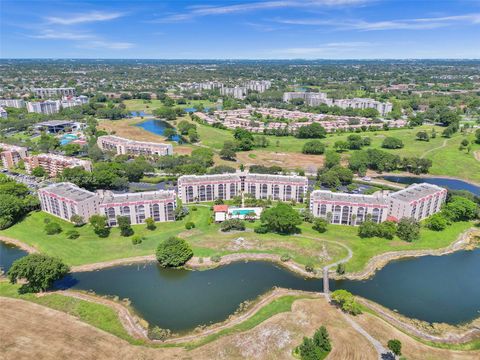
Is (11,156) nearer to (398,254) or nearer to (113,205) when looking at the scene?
(113,205)

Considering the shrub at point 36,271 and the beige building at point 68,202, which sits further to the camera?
the beige building at point 68,202

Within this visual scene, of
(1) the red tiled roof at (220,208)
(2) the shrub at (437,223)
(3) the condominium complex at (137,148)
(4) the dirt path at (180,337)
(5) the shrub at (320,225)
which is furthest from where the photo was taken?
(3) the condominium complex at (137,148)

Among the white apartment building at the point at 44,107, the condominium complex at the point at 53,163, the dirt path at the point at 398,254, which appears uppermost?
the white apartment building at the point at 44,107

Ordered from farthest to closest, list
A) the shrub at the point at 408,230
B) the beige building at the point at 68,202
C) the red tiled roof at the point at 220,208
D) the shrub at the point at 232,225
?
the red tiled roof at the point at 220,208 < the beige building at the point at 68,202 < the shrub at the point at 232,225 < the shrub at the point at 408,230

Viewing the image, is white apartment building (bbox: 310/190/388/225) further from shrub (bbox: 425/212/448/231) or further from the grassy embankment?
shrub (bbox: 425/212/448/231)

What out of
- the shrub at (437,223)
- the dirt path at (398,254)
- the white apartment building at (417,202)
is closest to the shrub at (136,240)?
the dirt path at (398,254)

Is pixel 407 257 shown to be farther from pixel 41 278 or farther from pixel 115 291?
pixel 41 278

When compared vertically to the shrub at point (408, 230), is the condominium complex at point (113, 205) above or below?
above

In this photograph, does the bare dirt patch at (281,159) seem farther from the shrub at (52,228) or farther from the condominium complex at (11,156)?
the condominium complex at (11,156)
